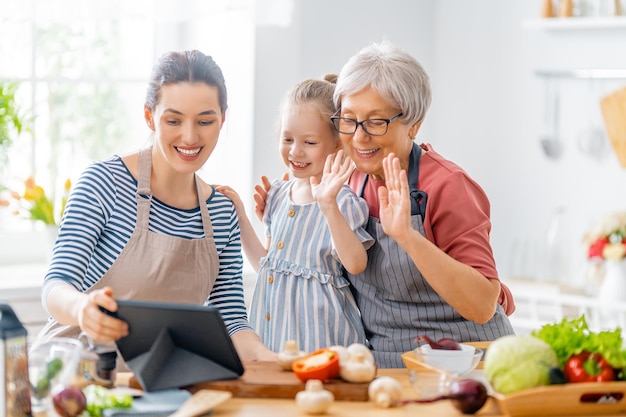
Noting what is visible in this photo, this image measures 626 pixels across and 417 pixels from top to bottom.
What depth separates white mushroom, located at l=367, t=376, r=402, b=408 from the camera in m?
1.96

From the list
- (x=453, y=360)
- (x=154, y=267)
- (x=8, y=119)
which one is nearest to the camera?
(x=453, y=360)

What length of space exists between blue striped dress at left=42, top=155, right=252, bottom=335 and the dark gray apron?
0.35 m

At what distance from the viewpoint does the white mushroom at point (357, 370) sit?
6.71ft

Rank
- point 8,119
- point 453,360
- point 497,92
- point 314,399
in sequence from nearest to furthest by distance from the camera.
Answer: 1. point 314,399
2. point 453,360
3. point 8,119
4. point 497,92

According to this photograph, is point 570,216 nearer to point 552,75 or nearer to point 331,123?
point 552,75

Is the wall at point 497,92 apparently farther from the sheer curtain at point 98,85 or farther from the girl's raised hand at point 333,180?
the girl's raised hand at point 333,180

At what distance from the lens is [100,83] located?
4121 mm

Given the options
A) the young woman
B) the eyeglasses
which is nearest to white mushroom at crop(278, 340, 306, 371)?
the young woman

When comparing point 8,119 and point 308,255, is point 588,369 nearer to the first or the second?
point 308,255

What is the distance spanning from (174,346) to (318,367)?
30cm

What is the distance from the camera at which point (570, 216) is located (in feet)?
13.3

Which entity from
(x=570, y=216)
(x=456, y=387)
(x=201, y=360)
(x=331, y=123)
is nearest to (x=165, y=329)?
(x=201, y=360)

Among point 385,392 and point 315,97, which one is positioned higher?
point 315,97

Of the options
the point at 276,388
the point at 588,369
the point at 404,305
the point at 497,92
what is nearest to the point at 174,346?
the point at 276,388
